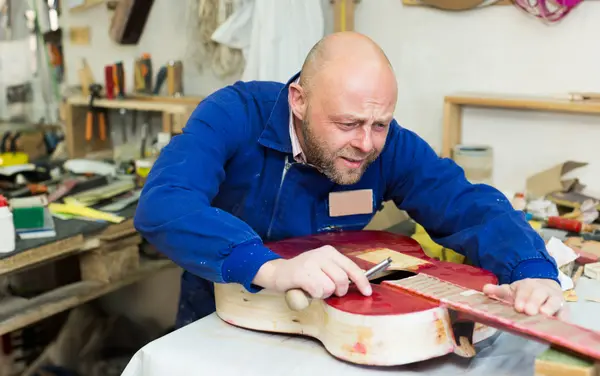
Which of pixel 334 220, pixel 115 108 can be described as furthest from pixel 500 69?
pixel 115 108

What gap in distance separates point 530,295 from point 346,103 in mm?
450

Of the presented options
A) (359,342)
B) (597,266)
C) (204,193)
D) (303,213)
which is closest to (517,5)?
(597,266)

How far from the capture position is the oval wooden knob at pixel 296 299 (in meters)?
0.98

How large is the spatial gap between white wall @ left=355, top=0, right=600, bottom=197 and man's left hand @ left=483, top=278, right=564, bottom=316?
2.97 ft

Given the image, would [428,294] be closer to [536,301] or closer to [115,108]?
[536,301]

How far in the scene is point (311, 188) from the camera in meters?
1.39

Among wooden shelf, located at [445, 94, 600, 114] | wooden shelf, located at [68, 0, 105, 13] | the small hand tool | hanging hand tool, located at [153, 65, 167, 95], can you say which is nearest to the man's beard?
the small hand tool

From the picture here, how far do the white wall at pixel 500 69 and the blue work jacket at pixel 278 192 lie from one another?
592 millimetres

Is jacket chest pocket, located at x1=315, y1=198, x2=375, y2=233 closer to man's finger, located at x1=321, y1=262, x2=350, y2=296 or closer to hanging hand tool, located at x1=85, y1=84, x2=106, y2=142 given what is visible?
man's finger, located at x1=321, y1=262, x2=350, y2=296

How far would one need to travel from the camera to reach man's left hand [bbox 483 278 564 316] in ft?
3.24

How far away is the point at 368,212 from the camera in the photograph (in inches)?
57.2

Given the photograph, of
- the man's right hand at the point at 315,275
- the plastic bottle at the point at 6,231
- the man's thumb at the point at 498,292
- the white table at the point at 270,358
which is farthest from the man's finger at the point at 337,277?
the plastic bottle at the point at 6,231

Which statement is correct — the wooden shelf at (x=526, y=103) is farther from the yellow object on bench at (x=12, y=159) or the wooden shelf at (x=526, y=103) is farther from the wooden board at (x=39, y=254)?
the yellow object on bench at (x=12, y=159)

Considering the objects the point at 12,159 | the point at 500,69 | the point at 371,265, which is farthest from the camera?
the point at 12,159
